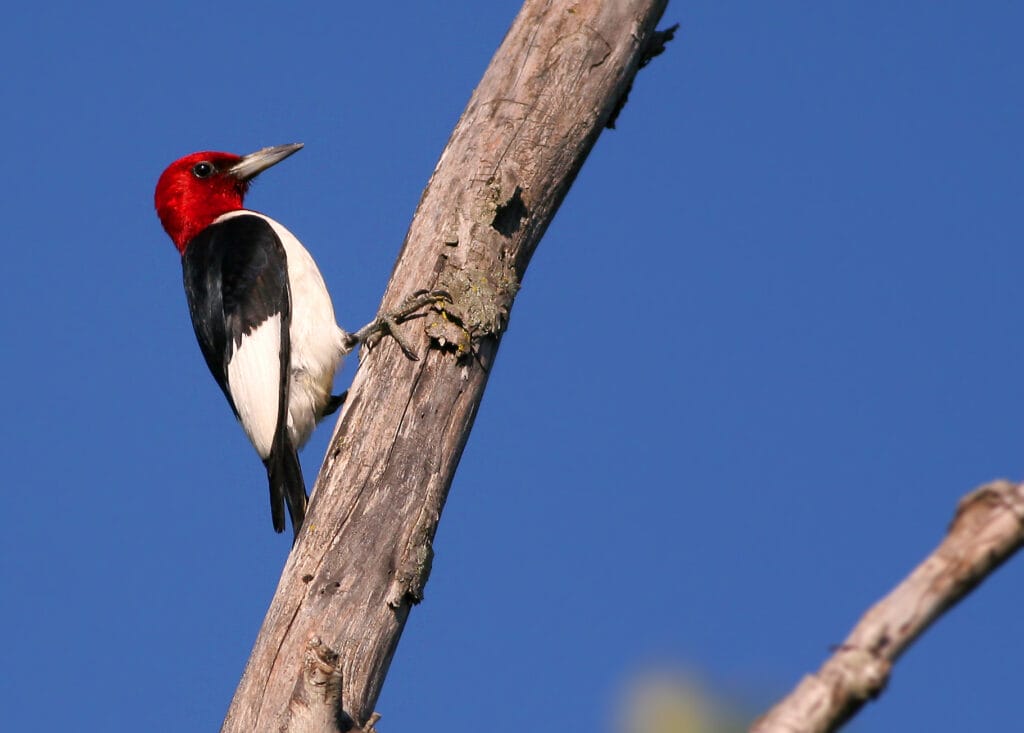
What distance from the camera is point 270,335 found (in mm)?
4930

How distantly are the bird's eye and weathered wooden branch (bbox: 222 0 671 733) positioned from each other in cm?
266

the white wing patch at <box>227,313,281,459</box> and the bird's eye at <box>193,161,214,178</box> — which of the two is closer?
the white wing patch at <box>227,313,281,459</box>

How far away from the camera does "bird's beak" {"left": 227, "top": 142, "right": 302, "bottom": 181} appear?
6.09 m

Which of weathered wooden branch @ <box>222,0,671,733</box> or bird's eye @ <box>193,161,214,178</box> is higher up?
bird's eye @ <box>193,161,214,178</box>

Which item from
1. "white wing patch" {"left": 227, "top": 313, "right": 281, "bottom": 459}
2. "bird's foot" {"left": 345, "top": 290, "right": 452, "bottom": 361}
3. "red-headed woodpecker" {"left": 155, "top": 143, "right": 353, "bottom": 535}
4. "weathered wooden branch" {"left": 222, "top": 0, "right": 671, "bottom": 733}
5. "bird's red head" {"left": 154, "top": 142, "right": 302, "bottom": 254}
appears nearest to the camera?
"weathered wooden branch" {"left": 222, "top": 0, "right": 671, "bottom": 733}

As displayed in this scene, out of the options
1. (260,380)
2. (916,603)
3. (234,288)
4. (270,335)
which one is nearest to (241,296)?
(234,288)

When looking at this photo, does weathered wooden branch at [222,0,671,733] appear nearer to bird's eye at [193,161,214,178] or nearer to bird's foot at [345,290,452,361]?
bird's foot at [345,290,452,361]

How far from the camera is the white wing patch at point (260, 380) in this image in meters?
4.86

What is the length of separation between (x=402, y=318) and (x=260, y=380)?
1472 millimetres

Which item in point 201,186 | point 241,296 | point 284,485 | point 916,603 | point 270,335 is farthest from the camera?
point 201,186

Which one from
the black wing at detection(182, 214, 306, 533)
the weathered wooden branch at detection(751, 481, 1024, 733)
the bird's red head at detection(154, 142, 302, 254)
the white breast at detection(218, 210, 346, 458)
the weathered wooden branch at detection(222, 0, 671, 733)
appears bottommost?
the weathered wooden branch at detection(751, 481, 1024, 733)

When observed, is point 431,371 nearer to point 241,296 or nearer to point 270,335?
point 270,335

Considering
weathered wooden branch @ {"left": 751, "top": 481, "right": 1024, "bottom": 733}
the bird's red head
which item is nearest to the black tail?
the bird's red head

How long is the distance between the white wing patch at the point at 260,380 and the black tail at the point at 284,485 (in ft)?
0.51
